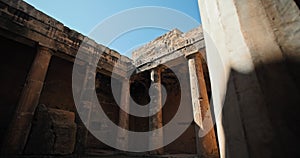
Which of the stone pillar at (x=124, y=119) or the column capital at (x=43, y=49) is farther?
the stone pillar at (x=124, y=119)

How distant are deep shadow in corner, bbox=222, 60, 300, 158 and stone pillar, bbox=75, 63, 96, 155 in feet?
20.7

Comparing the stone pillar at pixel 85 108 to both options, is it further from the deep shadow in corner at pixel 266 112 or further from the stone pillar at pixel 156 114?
the deep shadow in corner at pixel 266 112

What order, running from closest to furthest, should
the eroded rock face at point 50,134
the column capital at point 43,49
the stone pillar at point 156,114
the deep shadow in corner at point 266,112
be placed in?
the deep shadow in corner at point 266,112
the eroded rock face at point 50,134
the column capital at point 43,49
the stone pillar at point 156,114

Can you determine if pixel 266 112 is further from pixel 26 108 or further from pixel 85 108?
pixel 85 108

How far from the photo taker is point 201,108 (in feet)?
18.6

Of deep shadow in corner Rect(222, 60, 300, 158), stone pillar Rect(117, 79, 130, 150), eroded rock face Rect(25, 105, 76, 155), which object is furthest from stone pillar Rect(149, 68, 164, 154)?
deep shadow in corner Rect(222, 60, 300, 158)

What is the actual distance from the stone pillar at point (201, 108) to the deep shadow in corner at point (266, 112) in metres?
4.80

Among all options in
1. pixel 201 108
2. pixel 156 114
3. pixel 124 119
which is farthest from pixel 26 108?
pixel 201 108

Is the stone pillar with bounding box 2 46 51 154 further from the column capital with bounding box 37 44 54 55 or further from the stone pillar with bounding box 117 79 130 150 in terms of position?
the stone pillar with bounding box 117 79 130 150

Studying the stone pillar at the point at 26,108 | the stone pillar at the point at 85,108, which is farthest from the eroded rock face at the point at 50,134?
the stone pillar at the point at 85,108

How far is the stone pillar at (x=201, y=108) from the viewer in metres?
5.10

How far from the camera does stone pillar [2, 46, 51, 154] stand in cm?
469

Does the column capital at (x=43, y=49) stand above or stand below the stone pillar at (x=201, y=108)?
above

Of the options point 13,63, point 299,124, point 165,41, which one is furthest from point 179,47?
point 13,63
